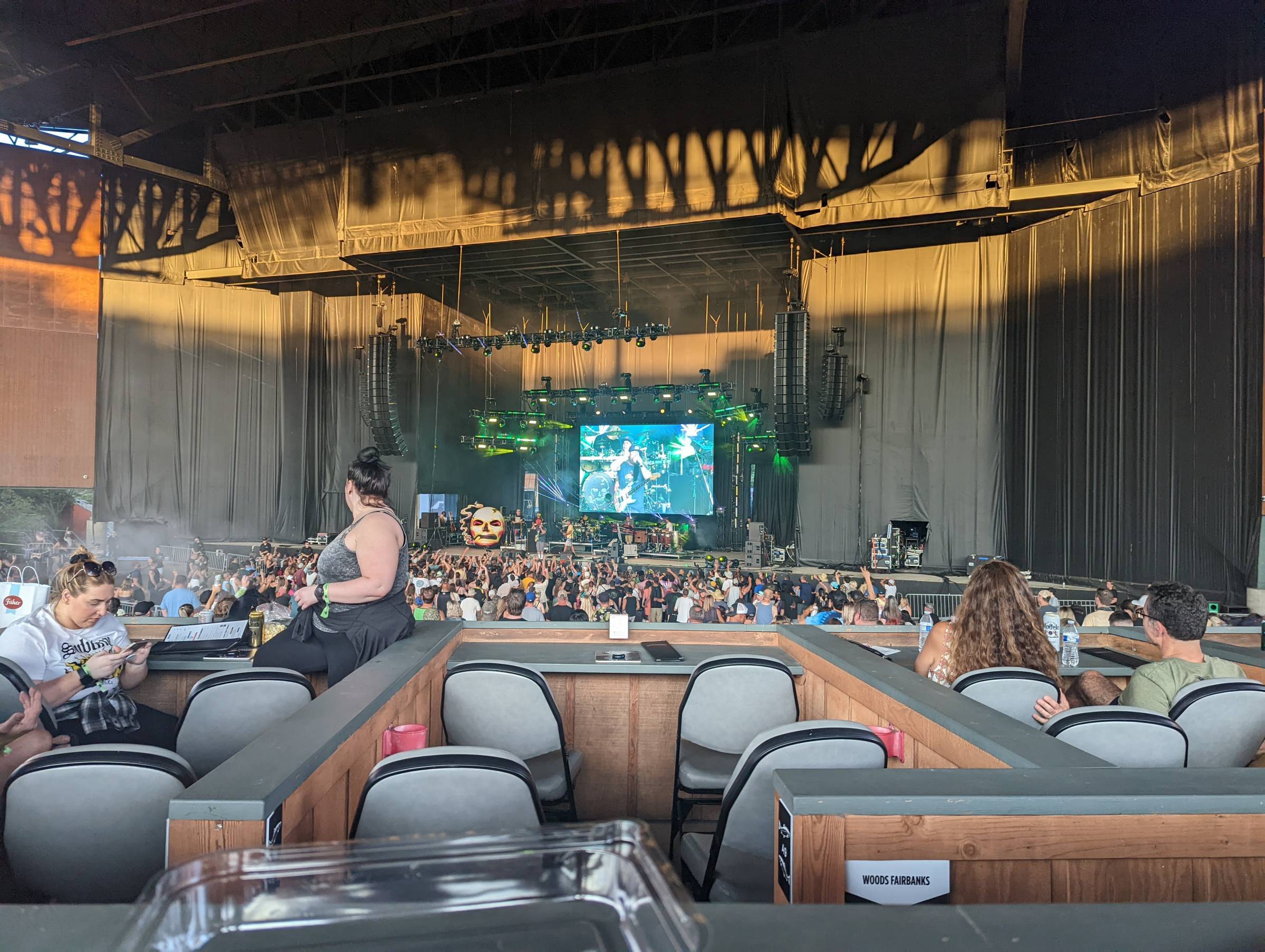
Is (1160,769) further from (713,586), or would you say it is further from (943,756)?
(713,586)

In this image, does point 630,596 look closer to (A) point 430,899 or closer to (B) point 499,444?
(A) point 430,899

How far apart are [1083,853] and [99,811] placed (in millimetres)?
1746

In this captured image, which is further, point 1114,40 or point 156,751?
point 1114,40

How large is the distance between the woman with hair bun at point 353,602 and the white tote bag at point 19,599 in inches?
84.9

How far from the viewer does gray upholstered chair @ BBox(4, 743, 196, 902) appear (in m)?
1.51

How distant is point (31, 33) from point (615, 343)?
1312 cm

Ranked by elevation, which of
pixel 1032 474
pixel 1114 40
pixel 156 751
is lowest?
pixel 156 751

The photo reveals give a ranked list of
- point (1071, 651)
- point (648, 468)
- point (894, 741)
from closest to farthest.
→ point (894, 741)
point (1071, 651)
point (648, 468)

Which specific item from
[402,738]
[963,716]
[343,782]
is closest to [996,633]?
[963,716]

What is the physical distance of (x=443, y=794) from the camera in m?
1.51

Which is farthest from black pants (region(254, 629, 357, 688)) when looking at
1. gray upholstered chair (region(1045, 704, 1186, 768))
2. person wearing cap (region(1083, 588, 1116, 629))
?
person wearing cap (region(1083, 588, 1116, 629))

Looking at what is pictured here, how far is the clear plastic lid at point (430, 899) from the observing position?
569 mm

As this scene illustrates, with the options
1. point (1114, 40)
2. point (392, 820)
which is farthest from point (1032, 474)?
point (392, 820)

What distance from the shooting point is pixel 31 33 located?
12594 millimetres
